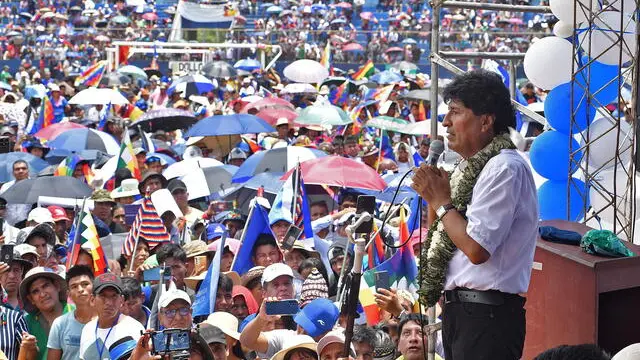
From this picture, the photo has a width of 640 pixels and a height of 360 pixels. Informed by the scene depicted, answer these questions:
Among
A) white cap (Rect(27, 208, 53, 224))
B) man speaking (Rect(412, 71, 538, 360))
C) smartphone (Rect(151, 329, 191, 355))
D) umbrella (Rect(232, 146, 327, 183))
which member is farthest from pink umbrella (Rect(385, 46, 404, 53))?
man speaking (Rect(412, 71, 538, 360))

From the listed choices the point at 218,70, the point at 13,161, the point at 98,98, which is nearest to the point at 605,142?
the point at 13,161

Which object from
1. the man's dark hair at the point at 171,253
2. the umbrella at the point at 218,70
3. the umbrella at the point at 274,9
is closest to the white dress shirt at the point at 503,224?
the man's dark hair at the point at 171,253

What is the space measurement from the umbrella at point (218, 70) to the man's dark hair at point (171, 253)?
18.7 meters

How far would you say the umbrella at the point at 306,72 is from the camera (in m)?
24.8

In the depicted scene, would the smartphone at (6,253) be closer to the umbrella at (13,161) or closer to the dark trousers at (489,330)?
the dark trousers at (489,330)

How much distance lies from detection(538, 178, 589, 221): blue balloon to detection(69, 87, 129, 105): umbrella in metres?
13.5

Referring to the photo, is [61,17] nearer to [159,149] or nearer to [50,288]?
[159,149]

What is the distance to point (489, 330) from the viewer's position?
4199mm

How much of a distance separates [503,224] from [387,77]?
2186 centimetres

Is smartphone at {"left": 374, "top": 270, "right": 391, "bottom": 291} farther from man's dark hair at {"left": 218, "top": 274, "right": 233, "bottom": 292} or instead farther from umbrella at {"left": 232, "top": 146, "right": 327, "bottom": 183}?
umbrella at {"left": 232, "top": 146, "right": 327, "bottom": 183}

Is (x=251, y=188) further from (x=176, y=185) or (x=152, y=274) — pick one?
(x=152, y=274)

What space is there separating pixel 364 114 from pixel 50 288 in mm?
12429

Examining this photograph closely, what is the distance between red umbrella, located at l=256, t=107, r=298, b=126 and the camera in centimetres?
1794

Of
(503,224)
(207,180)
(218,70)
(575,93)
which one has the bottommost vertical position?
(218,70)
